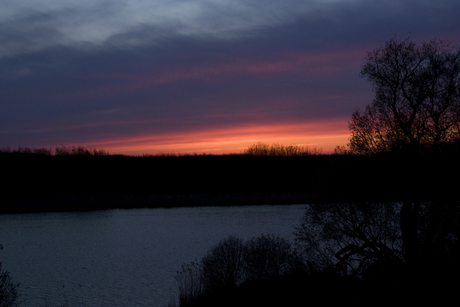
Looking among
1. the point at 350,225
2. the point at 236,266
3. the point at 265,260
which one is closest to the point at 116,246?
the point at 236,266

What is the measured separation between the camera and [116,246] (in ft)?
105

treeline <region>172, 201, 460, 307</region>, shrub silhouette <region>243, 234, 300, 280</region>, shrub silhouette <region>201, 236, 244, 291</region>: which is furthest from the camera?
shrub silhouette <region>243, 234, 300, 280</region>

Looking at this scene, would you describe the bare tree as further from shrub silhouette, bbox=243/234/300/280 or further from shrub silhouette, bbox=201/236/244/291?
shrub silhouette, bbox=201/236/244/291

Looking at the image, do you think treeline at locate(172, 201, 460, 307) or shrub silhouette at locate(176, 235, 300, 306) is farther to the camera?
shrub silhouette at locate(176, 235, 300, 306)

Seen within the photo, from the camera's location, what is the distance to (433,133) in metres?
19.9

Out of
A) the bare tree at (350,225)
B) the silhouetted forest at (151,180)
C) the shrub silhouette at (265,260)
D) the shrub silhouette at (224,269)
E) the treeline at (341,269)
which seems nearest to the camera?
the treeline at (341,269)

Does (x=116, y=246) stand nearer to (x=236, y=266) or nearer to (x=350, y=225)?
(x=236, y=266)

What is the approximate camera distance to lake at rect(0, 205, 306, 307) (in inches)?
795

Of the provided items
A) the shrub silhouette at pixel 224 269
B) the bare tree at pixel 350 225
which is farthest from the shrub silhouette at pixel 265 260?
the bare tree at pixel 350 225

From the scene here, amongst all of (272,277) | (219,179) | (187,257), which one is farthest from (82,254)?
(219,179)

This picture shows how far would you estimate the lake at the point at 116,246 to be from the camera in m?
20.2

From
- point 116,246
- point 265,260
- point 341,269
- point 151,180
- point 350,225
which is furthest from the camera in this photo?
point 151,180

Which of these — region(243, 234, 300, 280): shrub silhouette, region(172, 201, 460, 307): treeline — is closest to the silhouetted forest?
region(172, 201, 460, 307): treeline

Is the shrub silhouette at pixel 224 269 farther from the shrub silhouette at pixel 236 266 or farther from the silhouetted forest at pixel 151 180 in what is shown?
the silhouetted forest at pixel 151 180
